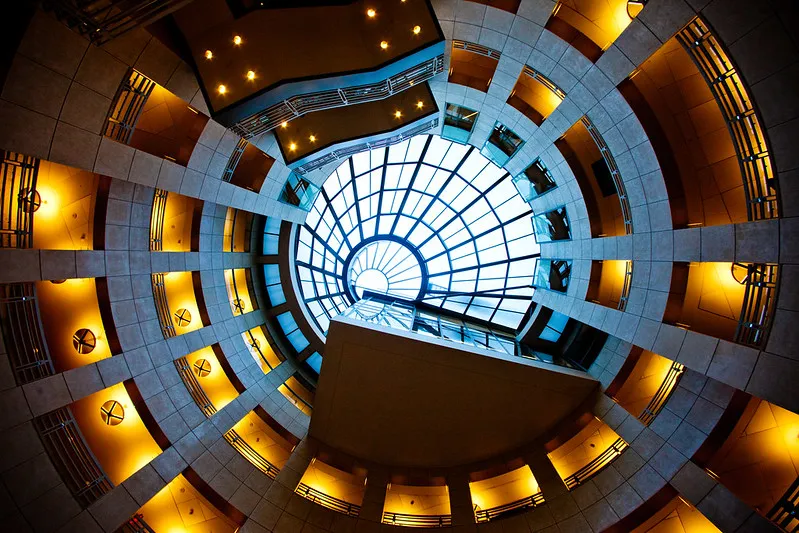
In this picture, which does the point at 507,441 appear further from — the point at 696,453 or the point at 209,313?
the point at 209,313

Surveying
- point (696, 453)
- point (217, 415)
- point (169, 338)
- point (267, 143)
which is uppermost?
point (267, 143)

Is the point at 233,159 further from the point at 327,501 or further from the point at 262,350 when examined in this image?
the point at 327,501

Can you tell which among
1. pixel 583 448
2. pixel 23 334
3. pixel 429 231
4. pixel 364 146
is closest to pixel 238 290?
pixel 23 334

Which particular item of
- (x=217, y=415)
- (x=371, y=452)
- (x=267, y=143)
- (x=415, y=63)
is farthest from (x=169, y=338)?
(x=415, y=63)

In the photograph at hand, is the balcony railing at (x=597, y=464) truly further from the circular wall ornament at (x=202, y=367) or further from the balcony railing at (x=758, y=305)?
the circular wall ornament at (x=202, y=367)

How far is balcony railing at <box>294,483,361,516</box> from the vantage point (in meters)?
16.9

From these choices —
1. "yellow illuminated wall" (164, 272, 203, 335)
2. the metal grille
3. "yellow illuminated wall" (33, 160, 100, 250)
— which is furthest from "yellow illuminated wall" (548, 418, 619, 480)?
"yellow illuminated wall" (33, 160, 100, 250)

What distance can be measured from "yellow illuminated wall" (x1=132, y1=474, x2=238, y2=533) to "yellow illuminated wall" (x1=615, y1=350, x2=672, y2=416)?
63.6ft

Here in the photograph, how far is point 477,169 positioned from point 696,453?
18.9 m

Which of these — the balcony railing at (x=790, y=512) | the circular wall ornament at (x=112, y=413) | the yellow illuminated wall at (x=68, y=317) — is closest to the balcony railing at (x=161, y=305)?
the yellow illuminated wall at (x=68, y=317)

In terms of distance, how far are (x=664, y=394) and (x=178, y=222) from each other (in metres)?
24.5

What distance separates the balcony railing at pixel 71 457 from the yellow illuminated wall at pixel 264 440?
25.6 ft

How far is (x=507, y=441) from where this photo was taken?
59.1 ft

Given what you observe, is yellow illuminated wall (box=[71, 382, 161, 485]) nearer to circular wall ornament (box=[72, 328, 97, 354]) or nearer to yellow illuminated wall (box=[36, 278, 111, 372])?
yellow illuminated wall (box=[36, 278, 111, 372])
